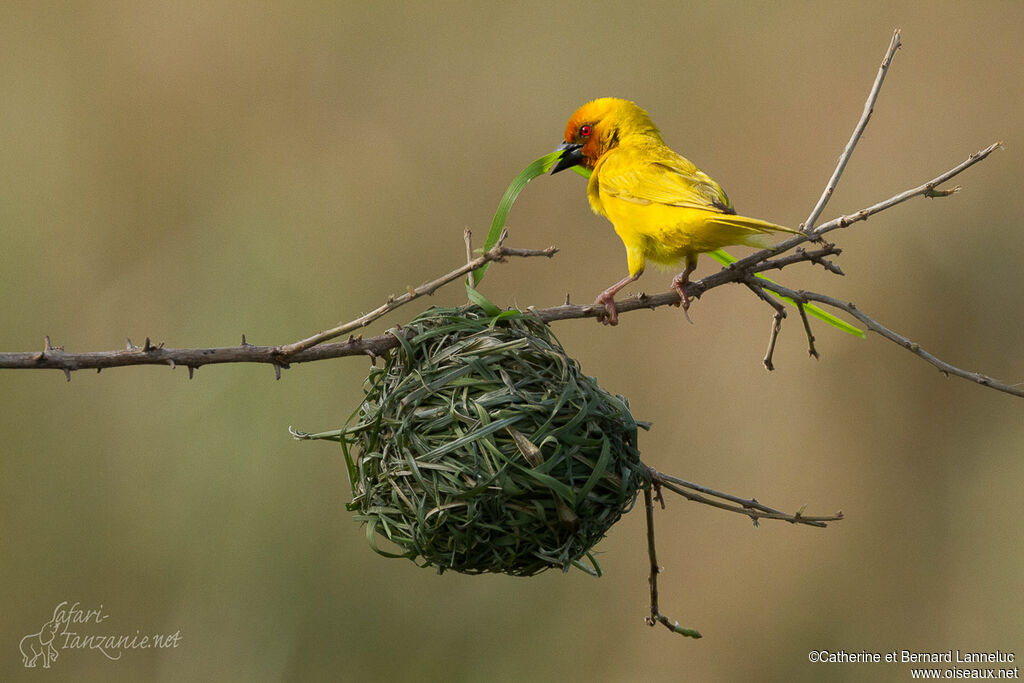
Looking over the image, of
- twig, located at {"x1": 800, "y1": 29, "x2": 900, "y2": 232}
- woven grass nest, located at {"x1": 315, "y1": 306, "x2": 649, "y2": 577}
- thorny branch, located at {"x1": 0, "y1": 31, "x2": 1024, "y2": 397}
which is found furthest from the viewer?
twig, located at {"x1": 800, "y1": 29, "x2": 900, "y2": 232}

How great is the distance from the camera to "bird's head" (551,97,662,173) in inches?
104

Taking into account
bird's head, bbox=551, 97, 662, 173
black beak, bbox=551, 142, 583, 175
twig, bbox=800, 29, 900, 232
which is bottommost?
twig, bbox=800, 29, 900, 232

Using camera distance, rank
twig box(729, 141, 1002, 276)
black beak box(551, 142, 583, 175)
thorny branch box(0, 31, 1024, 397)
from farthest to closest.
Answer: black beak box(551, 142, 583, 175)
twig box(729, 141, 1002, 276)
thorny branch box(0, 31, 1024, 397)

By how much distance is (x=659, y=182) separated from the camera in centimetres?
237

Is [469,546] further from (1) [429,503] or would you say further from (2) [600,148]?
(2) [600,148]

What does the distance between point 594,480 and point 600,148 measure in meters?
1.29

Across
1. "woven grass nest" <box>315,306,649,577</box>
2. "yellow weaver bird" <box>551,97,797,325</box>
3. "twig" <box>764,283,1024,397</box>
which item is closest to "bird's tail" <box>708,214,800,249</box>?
"yellow weaver bird" <box>551,97,797,325</box>

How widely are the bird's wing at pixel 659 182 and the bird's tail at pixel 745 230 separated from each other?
0.07m

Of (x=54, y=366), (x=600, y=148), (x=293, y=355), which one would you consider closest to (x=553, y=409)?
(x=293, y=355)

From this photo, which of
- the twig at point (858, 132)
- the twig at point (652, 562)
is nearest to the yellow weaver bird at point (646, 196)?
the twig at point (858, 132)

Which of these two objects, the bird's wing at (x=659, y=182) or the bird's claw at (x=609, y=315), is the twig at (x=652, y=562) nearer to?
the bird's claw at (x=609, y=315)

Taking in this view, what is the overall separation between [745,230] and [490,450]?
0.84 m

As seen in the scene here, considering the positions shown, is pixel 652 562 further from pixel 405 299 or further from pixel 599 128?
pixel 599 128

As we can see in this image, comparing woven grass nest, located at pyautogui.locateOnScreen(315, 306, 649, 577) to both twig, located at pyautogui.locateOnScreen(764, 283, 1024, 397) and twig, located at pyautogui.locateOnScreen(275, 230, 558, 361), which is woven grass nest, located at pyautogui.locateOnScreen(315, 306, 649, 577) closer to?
twig, located at pyautogui.locateOnScreen(275, 230, 558, 361)
